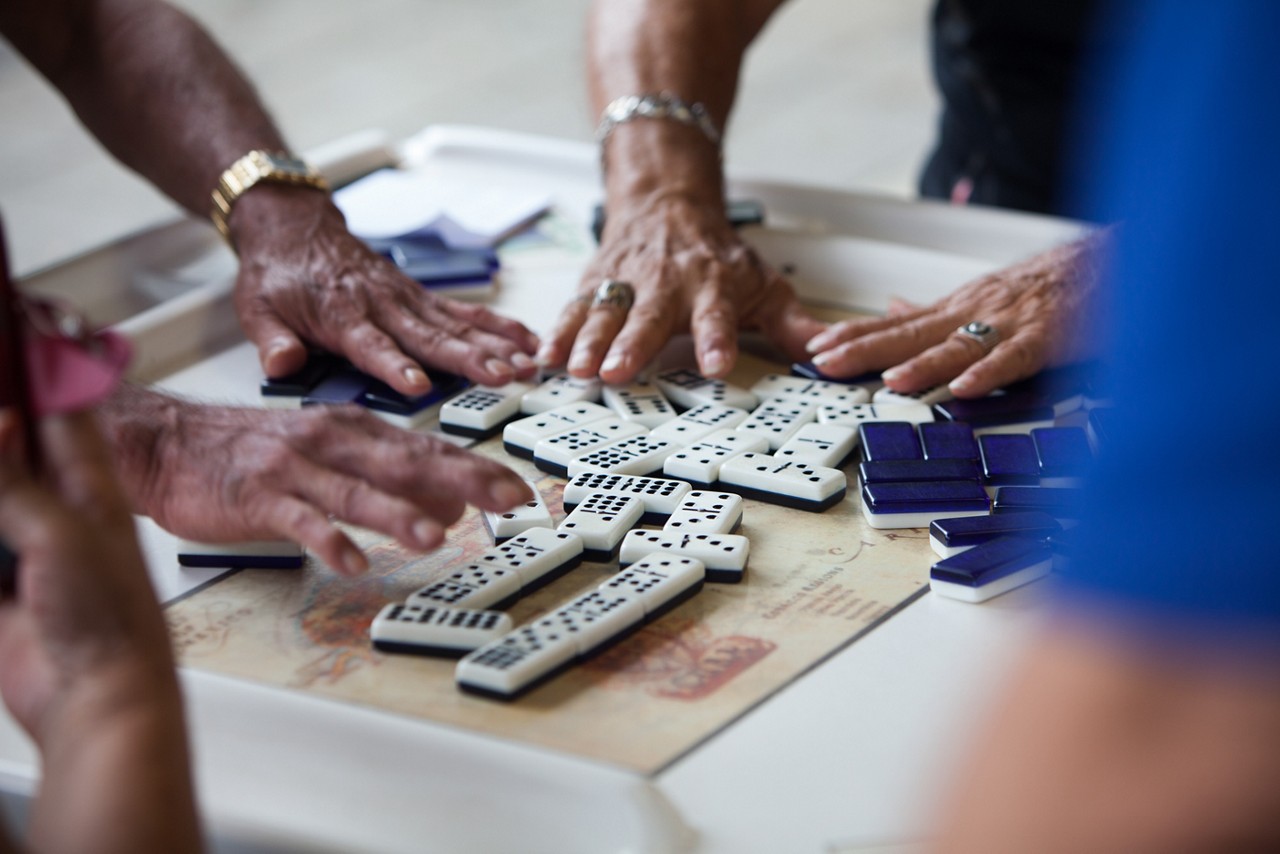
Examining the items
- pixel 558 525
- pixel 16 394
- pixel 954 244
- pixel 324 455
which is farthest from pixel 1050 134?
pixel 16 394

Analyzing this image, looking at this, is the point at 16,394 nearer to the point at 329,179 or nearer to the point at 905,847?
the point at 905,847

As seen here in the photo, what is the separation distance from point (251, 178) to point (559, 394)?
0.57 meters

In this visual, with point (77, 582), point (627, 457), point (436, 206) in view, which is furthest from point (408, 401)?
point (77, 582)

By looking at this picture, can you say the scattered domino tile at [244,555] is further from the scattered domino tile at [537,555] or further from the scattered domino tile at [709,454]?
the scattered domino tile at [709,454]

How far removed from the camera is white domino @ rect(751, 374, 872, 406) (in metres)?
1.52

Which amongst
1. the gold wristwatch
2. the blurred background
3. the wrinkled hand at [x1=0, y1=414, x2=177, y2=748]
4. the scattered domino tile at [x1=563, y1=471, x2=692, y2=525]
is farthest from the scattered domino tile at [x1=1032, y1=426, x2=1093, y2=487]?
the blurred background

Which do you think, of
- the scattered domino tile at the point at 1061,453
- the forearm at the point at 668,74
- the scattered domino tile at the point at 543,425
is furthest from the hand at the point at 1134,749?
the forearm at the point at 668,74

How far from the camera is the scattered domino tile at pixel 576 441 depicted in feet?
4.52

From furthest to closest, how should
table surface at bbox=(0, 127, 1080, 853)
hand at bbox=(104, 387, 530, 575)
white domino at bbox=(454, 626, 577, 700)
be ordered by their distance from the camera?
1. hand at bbox=(104, 387, 530, 575)
2. white domino at bbox=(454, 626, 577, 700)
3. table surface at bbox=(0, 127, 1080, 853)

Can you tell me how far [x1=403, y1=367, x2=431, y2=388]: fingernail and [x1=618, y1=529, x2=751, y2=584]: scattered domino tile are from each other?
388mm

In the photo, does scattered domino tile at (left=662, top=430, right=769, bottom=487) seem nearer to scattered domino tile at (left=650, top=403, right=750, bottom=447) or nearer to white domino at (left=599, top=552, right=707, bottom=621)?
scattered domino tile at (left=650, top=403, right=750, bottom=447)

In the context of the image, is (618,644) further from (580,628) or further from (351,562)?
(351,562)

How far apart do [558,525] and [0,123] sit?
4.55 metres

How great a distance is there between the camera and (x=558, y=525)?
4.18 feet
